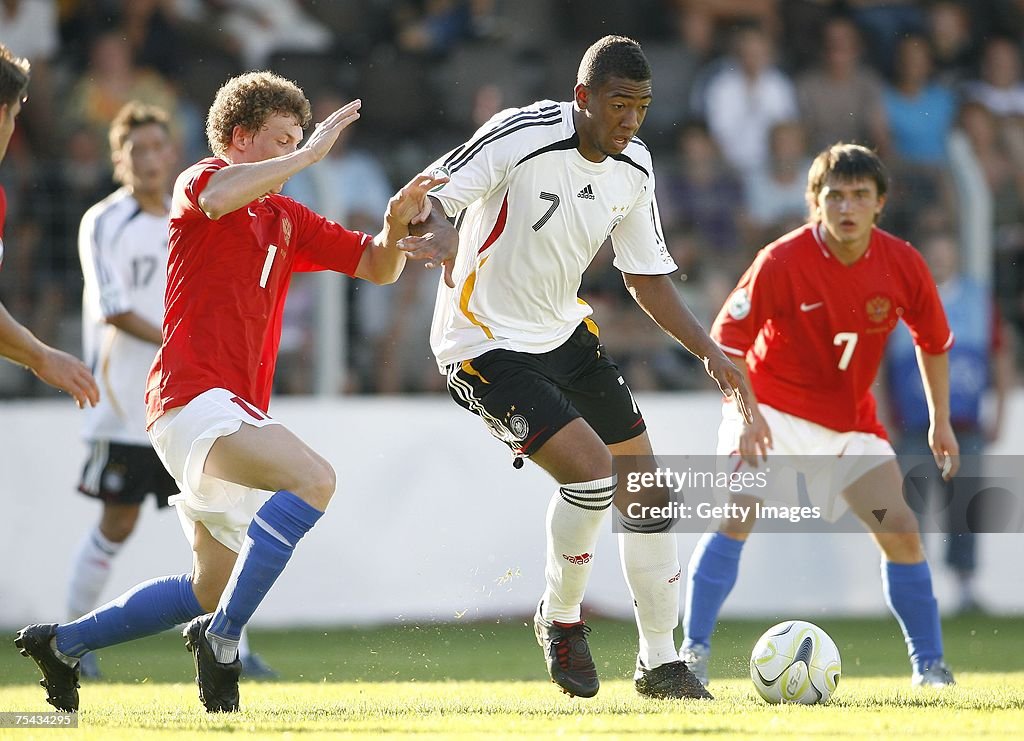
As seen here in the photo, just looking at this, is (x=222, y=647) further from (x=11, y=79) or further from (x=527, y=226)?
(x=11, y=79)

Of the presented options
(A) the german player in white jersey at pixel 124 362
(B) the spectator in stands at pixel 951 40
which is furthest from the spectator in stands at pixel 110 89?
(B) the spectator in stands at pixel 951 40

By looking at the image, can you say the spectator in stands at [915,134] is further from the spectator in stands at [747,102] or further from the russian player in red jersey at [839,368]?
the russian player in red jersey at [839,368]

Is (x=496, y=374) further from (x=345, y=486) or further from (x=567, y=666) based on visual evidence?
(x=345, y=486)

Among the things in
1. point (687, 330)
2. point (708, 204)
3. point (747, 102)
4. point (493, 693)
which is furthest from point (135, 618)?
point (747, 102)

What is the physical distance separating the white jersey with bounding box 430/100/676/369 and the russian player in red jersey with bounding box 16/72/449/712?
0.33 meters

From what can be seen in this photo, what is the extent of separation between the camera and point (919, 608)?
6.42 m

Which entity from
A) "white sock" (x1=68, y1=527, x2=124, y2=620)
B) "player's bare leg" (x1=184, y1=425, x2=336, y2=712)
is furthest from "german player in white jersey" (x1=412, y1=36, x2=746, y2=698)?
"white sock" (x1=68, y1=527, x2=124, y2=620)

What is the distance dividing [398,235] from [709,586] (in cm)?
214

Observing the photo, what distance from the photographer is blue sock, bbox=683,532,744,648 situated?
6.46m

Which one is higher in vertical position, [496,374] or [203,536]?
[496,374]

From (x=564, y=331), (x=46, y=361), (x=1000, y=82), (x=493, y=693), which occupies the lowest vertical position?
(x=493, y=693)

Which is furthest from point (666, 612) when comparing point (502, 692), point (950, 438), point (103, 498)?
point (103, 498)

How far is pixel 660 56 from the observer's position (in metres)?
12.0

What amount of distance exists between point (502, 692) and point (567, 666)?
2.14ft
